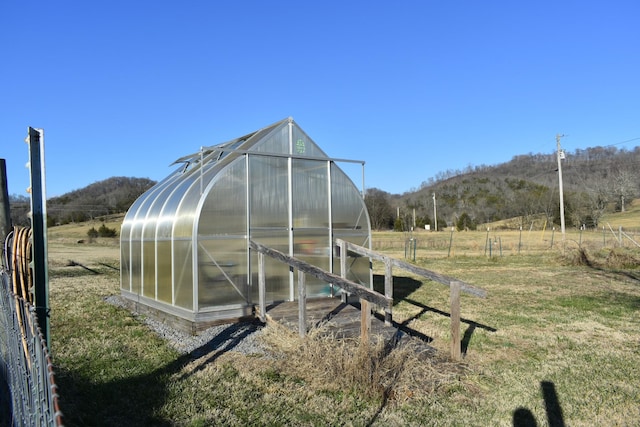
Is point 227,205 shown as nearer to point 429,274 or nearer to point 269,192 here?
point 269,192

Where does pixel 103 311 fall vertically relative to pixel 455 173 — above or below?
below

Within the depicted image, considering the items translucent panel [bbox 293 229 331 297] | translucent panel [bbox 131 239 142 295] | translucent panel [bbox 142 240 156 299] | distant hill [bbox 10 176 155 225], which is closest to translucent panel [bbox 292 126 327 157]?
translucent panel [bbox 293 229 331 297]

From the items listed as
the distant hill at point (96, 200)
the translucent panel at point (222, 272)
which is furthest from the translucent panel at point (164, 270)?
the distant hill at point (96, 200)

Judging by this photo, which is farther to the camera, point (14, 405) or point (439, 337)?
point (439, 337)

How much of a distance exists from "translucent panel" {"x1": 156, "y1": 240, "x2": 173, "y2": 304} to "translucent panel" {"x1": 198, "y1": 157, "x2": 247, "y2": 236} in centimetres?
133

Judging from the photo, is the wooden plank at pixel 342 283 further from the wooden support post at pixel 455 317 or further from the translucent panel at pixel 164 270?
the translucent panel at pixel 164 270

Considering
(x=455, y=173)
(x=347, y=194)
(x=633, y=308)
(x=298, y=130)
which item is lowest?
(x=633, y=308)

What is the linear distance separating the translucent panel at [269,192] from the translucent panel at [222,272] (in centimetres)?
73

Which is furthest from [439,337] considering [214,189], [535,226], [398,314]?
[535,226]

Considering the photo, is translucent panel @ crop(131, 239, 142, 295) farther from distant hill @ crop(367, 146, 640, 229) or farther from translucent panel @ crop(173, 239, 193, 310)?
distant hill @ crop(367, 146, 640, 229)

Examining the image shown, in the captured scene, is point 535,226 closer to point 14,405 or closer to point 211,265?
point 211,265

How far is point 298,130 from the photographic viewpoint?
34.2 ft

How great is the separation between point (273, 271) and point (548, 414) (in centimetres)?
560

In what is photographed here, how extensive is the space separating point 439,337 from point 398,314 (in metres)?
2.14
